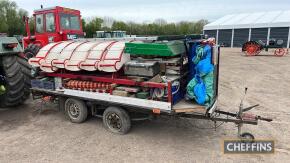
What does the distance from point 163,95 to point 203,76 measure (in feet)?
2.43

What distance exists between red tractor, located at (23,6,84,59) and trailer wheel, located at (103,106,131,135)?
6.07 m

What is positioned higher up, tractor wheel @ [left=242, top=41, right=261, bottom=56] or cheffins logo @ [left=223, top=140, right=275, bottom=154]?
tractor wheel @ [left=242, top=41, right=261, bottom=56]

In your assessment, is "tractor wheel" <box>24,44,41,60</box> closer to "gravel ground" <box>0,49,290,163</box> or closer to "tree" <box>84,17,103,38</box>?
"gravel ground" <box>0,49,290,163</box>

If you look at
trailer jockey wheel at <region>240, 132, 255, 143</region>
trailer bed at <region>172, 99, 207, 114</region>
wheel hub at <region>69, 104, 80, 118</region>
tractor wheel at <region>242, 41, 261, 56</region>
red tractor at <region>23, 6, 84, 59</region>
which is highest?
red tractor at <region>23, 6, 84, 59</region>

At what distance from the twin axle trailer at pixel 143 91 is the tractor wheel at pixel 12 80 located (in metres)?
0.71

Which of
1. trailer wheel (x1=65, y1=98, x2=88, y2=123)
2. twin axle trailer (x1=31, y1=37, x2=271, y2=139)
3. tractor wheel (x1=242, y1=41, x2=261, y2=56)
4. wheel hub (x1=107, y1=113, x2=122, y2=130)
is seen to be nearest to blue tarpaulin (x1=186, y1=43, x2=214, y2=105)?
twin axle trailer (x1=31, y1=37, x2=271, y2=139)

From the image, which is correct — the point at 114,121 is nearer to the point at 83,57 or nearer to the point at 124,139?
the point at 124,139

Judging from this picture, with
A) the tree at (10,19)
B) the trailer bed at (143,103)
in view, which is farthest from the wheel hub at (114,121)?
the tree at (10,19)

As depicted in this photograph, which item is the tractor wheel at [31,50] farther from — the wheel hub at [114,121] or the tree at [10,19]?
the tree at [10,19]

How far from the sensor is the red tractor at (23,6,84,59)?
962 cm

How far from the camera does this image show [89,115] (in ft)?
18.3

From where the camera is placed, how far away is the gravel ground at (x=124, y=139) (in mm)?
3869

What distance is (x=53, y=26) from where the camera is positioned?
9.74 m

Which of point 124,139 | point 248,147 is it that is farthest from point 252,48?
point 124,139
